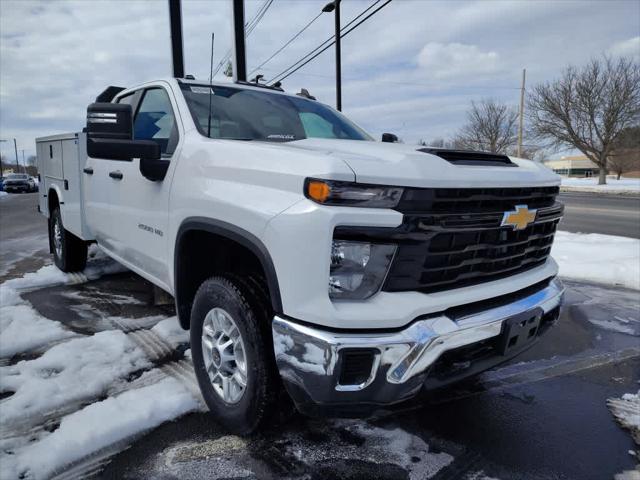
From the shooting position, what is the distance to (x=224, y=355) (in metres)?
2.35

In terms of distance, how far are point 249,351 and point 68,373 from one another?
1602mm

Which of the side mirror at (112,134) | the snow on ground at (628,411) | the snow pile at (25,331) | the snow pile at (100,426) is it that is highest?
the side mirror at (112,134)

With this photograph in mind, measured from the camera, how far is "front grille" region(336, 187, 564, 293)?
1835 millimetres

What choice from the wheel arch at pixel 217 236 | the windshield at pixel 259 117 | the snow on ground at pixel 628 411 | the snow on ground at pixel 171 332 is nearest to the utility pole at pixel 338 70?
the windshield at pixel 259 117

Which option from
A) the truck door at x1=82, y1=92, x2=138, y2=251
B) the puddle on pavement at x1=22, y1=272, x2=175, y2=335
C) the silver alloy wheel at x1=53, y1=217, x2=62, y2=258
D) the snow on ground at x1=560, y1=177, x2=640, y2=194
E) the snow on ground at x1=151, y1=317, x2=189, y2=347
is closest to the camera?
the snow on ground at x1=151, y1=317, x2=189, y2=347

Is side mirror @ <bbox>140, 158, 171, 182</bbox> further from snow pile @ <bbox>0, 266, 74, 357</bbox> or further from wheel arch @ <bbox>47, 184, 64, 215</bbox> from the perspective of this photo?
→ wheel arch @ <bbox>47, 184, 64, 215</bbox>

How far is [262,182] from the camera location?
205cm

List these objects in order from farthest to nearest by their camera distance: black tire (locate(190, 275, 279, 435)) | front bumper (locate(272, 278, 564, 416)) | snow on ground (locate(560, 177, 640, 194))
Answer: snow on ground (locate(560, 177, 640, 194))
black tire (locate(190, 275, 279, 435))
front bumper (locate(272, 278, 564, 416))

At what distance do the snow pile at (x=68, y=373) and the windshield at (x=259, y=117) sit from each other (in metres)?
1.67

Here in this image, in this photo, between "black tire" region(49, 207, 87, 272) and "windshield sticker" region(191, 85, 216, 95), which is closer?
"windshield sticker" region(191, 85, 216, 95)

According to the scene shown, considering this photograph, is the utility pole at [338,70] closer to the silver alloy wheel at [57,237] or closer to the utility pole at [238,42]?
the utility pole at [238,42]

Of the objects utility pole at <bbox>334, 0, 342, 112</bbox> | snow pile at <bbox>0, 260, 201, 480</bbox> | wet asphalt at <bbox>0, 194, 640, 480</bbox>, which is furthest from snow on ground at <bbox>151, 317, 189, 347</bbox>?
utility pole at <bbox>334, 0, 342, 112</bbox>

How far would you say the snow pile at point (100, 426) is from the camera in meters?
2.12

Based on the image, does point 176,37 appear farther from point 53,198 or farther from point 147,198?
point 147,198
